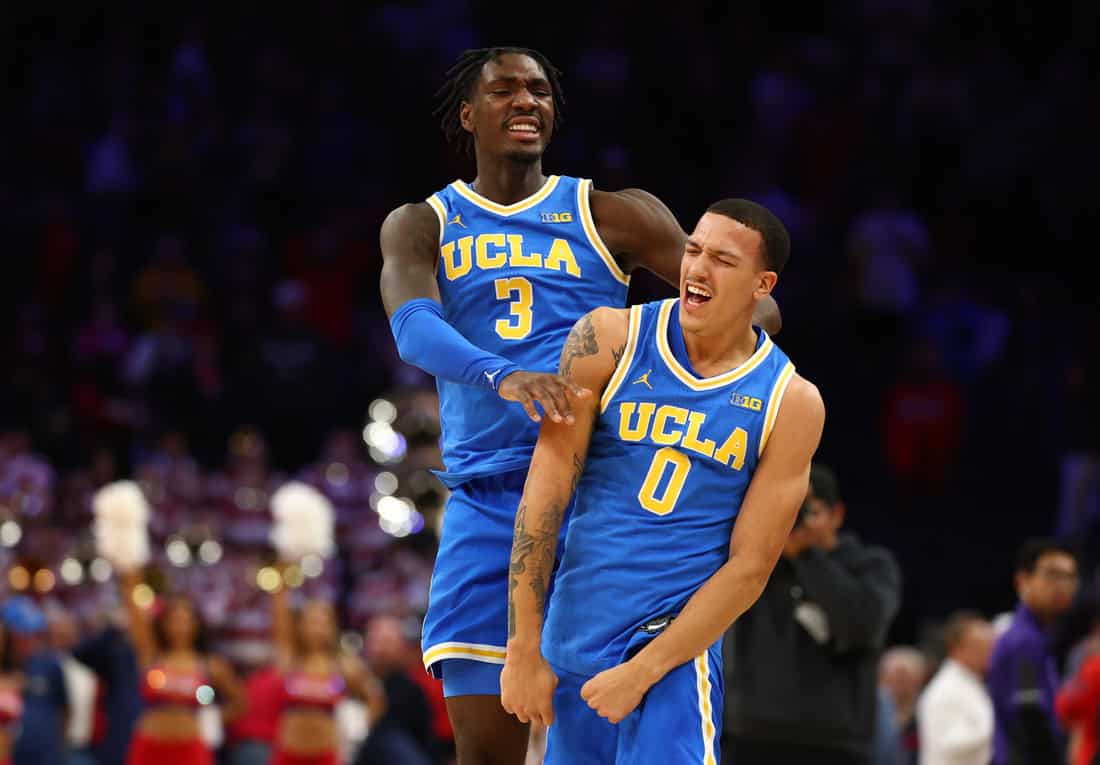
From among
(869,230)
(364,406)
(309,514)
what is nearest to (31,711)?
(309,514)

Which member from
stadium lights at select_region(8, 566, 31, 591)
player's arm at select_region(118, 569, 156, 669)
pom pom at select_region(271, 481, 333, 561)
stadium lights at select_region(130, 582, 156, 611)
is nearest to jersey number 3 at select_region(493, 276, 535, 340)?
player's arm at select_region(118, 569, 156, 669)

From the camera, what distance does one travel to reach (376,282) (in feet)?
46.3

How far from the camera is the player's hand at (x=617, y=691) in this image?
3.85 m

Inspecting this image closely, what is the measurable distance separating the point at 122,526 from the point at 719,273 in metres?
7.50

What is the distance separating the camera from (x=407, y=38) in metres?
15.1

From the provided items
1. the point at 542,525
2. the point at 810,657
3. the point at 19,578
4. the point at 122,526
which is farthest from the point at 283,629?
the point at 542,525

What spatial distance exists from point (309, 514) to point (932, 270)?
493cm

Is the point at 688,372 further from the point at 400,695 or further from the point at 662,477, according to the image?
the point at 400,695

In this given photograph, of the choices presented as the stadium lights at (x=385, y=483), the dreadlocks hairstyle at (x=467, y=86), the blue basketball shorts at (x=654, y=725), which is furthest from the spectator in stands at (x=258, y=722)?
the blue basketball shorts at (x=654, y=725)

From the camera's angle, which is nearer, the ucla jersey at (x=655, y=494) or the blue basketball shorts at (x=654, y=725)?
the blue basketball shorts at (x=654, y=725)

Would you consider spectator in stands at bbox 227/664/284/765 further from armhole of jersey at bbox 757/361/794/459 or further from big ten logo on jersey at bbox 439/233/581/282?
armhole of jersey at bbox 757/361/794/459

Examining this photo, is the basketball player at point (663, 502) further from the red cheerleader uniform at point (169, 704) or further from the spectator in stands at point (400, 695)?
the red cheerleader uniform at point (169, 704)

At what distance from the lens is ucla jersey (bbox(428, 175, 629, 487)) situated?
4.39m

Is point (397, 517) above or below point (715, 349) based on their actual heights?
below
